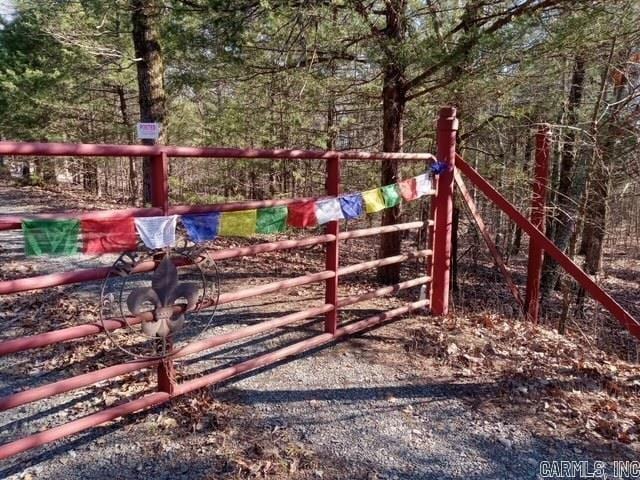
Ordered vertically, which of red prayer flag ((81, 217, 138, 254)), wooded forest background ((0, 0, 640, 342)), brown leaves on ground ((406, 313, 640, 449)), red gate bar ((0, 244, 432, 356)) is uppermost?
wooded forest background ((0, 0, 640, 342))

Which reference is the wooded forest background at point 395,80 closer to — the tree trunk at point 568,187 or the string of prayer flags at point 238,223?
the tree trunk at point 568,187

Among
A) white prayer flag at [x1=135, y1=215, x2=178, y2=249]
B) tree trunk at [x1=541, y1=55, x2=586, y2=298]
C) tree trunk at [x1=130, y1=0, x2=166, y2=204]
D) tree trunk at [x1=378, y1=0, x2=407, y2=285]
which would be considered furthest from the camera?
tree trunk at [x1=130, y1=0, x2=166, y2=204]

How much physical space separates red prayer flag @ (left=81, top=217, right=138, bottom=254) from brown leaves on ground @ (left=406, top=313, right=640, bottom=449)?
2.58 m

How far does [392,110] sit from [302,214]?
297 cm

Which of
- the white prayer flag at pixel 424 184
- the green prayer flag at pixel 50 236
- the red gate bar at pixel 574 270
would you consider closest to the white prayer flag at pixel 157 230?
the green prayer flag at pixel 50 236

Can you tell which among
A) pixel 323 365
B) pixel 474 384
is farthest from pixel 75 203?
pixel 474 384

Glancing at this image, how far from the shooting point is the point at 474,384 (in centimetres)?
356

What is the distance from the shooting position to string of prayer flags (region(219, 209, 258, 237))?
298 centimetres

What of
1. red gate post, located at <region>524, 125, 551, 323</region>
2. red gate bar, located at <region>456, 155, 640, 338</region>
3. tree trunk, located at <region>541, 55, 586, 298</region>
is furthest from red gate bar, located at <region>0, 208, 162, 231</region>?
tree trunk, located at <region>541, 55, 586, 298</region>

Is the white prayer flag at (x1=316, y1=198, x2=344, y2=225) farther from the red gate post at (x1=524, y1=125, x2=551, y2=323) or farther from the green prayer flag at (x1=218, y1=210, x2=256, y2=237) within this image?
the red gate post at (x1=524, y1=125, x2=551, y2=323)

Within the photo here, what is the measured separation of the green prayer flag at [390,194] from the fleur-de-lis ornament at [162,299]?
2076 mm

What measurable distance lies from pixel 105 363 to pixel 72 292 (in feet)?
7.35

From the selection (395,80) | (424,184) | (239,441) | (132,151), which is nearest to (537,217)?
(424,184)

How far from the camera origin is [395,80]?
219 inches
